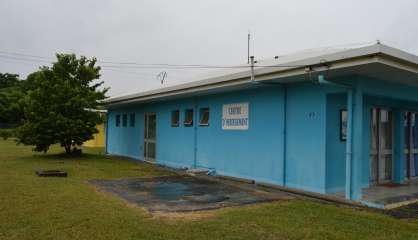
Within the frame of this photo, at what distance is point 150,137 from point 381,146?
9.76 metres

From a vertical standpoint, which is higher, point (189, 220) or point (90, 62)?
point (90, 62)

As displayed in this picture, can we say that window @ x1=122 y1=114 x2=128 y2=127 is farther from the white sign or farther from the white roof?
the white sign

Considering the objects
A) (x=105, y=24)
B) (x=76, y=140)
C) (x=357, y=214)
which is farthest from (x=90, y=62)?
(x=357, y=214)

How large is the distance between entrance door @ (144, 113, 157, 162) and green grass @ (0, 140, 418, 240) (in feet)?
27.8

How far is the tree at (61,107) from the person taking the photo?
16.2 m

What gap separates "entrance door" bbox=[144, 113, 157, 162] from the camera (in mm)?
16641

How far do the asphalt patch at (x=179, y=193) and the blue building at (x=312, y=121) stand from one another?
1352 millimetres

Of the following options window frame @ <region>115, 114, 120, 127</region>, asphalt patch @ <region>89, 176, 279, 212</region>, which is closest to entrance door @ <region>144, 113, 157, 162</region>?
window frame @ <region>115, 114, 120, 127</region>

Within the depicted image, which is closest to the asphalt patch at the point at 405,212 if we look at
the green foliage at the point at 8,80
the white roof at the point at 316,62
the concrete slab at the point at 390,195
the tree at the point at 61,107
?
the concrete slab at the point at 390,195

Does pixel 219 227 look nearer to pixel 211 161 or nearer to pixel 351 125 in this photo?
pixel 351 125

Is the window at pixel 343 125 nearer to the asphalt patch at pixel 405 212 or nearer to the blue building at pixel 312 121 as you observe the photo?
the blue building at pixel 312 121

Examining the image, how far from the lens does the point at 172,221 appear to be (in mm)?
6047

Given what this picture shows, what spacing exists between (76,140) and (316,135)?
455 inches

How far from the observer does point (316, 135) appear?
9.03m
